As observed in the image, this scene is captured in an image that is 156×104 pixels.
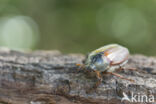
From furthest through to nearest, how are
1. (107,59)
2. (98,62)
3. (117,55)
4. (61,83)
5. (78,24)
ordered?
(78,24) → (117,55) → (107,59) → (98,62) → (61,83)

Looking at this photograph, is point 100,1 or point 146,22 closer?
point 146,22

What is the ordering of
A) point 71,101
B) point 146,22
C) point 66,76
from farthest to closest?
A: 1. point 146,22
2. point 66,76
3. point 71,101

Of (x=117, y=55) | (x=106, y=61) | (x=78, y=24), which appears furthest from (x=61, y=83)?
(x=78, y=24)

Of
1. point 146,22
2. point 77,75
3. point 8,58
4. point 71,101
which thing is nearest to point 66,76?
point 77,75

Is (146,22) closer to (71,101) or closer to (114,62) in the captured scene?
(114,62)

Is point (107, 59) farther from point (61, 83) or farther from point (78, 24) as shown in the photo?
point (78, 24)

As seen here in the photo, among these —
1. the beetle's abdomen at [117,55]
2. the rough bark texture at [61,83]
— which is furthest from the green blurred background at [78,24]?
the beetle's abdomen at [117,55]
